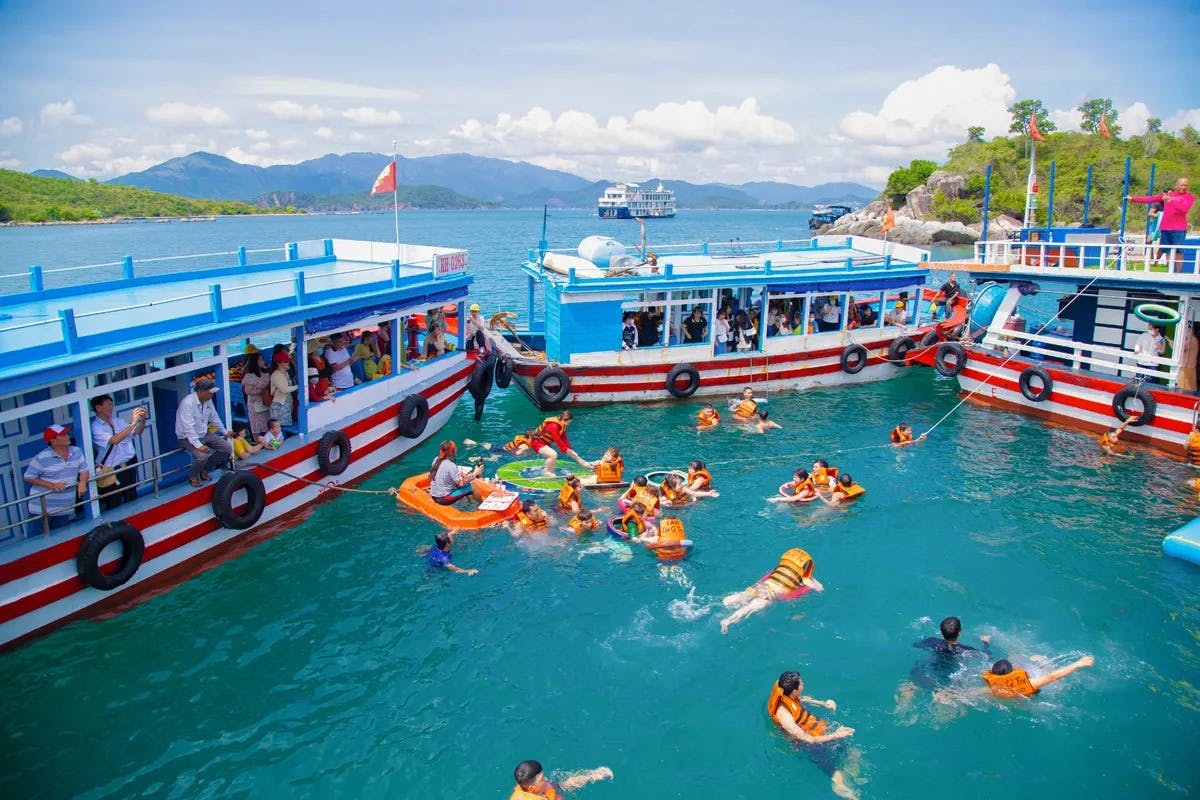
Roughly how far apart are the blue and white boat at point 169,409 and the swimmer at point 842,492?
894 cm

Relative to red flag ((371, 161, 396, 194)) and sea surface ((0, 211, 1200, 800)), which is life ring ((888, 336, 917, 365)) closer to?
sea surface ((0, 211, 1200, 800))

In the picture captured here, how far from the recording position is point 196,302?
13.9 metres

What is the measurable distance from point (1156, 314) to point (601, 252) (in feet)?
47.3

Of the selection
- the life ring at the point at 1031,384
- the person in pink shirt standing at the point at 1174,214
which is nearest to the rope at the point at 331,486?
the life ring at the point at 1031,384

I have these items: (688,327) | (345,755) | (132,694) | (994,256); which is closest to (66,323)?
(132,694)

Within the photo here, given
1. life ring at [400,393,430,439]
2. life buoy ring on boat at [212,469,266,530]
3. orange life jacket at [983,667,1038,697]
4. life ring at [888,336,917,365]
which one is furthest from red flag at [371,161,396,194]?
life ring at [888,336,917,365]

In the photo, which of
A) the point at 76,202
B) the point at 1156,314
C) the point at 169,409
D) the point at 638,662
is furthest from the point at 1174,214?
the point at 76,202

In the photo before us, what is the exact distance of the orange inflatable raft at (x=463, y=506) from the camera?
15062mm

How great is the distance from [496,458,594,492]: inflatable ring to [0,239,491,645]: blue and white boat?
2.53m

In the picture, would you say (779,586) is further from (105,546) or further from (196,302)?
(196,302)

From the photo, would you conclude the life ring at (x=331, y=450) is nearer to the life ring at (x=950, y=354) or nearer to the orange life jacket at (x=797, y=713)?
the orange life jacket at (x=797, y=713)

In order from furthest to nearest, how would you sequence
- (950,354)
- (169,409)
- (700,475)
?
(950,354) < (700,475) < (169,409)

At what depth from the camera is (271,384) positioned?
49.8 ft

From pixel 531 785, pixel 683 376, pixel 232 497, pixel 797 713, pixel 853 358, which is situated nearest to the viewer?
pixel 531 785
